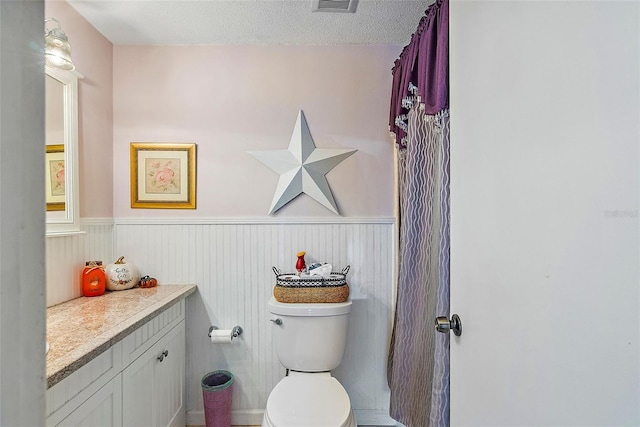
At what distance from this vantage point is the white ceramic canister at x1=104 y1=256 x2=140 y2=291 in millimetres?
1768

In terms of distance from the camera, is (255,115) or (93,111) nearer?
(93,111)

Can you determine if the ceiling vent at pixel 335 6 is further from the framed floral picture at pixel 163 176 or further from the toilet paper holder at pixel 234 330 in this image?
the toilet paper holder at pixel 234 330

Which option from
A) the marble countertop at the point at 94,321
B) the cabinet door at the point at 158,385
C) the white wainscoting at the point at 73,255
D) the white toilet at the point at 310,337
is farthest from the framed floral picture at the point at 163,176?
the white toilet at the point at 310,337

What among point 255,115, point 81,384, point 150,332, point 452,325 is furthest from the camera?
point 255,115

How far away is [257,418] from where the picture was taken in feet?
6.32

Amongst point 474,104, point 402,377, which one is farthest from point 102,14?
point 402,377

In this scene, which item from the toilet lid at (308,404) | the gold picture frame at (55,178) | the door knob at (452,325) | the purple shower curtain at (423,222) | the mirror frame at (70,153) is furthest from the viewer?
the mirror frame at (70,153)

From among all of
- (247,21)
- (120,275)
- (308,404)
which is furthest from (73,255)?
(247,21)

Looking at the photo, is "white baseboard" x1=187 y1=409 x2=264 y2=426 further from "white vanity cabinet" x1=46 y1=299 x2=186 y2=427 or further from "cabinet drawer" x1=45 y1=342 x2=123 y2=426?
"cabinet drawer" x1=45 y1=342 x2=123 y2=426

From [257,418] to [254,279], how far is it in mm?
808

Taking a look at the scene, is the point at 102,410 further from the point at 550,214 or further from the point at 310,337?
the point at 550,214

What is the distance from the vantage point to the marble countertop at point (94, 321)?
0.95 meters

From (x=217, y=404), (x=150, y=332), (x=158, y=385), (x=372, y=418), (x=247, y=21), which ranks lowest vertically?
(x=372, y=418)

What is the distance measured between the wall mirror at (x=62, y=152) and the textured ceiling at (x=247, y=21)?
39 centimetres
